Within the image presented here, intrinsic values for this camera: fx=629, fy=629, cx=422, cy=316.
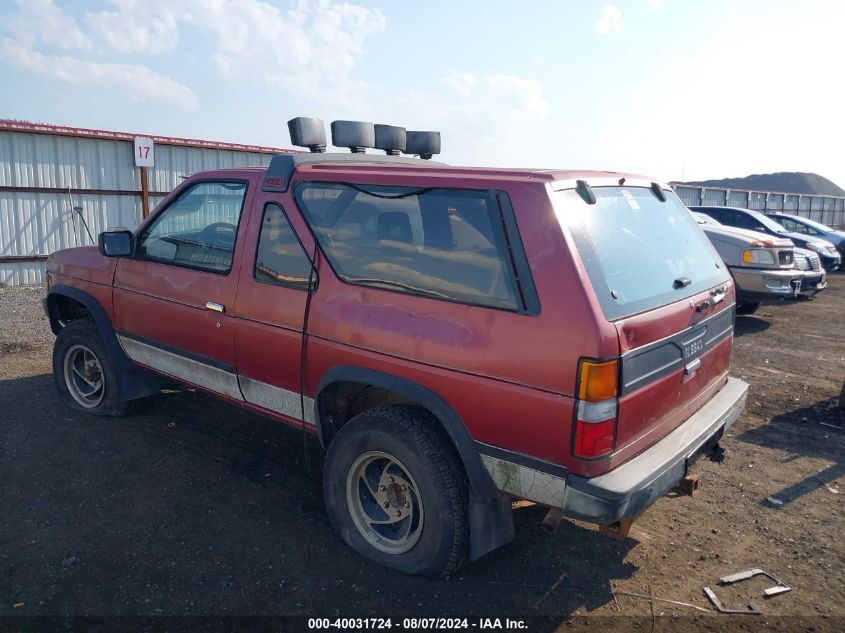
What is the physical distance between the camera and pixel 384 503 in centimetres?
329

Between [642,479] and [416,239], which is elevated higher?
[416,239]

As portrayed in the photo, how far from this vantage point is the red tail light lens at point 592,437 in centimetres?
249

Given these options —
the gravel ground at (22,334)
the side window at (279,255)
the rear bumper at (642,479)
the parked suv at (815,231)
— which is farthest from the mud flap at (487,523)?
the parked suv at (815,231)

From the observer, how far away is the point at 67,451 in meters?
4.48

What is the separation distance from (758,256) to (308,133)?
24.3ft

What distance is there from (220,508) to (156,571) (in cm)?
62

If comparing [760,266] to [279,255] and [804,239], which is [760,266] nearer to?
[804,239]

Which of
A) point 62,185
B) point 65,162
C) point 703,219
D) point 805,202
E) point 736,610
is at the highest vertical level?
point 805,202

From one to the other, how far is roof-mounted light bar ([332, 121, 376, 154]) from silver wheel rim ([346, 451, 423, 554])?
7.55ft

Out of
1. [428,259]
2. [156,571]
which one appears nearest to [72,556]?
[156,571]

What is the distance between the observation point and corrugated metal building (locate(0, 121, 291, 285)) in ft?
37.0

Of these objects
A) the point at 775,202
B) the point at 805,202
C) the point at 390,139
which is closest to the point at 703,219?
the point at 390,139

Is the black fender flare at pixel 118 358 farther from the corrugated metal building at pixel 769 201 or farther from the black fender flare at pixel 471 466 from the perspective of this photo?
the corrugated metal building at pixel 769 201

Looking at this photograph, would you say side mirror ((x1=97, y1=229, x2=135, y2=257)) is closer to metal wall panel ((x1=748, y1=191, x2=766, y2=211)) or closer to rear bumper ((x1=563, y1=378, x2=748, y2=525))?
rear bumper ((x1=563, y1=378, x2=748, y2=525))
